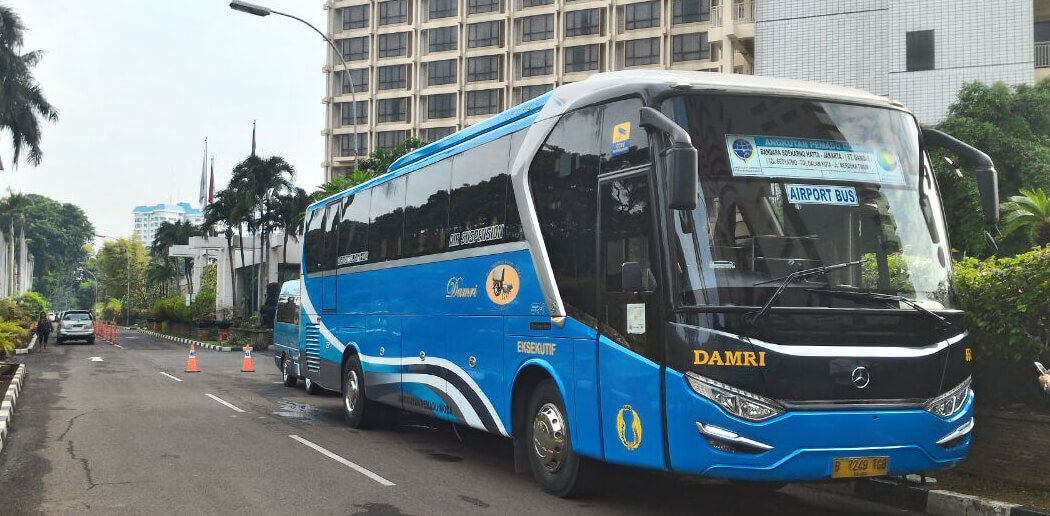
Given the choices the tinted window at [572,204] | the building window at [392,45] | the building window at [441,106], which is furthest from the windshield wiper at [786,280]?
the building window at [392,45]

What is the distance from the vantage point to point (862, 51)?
29891 millimetres

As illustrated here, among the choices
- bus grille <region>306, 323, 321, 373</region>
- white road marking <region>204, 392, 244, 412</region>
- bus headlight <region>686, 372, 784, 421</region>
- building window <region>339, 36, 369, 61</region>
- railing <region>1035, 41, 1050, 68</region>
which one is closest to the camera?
bus headlight <region>686, 372, 784, 421</region>

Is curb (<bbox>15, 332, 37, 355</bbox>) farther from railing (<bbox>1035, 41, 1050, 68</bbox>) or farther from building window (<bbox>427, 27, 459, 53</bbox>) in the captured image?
building window (<bbox>427, 27, 459, 53</bbox>)

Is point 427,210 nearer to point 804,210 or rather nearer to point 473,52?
point 804,210

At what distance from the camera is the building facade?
2875 cm

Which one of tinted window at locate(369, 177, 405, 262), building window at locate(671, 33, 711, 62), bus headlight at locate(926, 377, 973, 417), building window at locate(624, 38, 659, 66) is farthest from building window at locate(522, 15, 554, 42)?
bus headlight at locate(926, 377, 973, 417)

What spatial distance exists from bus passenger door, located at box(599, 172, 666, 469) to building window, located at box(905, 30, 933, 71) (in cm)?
2502

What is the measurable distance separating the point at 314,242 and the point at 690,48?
191 feet

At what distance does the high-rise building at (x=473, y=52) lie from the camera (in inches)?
2822

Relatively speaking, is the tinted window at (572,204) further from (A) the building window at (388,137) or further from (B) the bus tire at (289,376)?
(A) the building window at (388,137)

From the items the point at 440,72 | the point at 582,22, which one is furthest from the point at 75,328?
the point at 582,22

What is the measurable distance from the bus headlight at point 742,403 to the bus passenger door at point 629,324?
0.53 metres

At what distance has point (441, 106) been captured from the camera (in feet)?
265

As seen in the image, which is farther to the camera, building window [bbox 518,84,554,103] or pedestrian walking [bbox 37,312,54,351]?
building window [bbox 518,84,554,103]
